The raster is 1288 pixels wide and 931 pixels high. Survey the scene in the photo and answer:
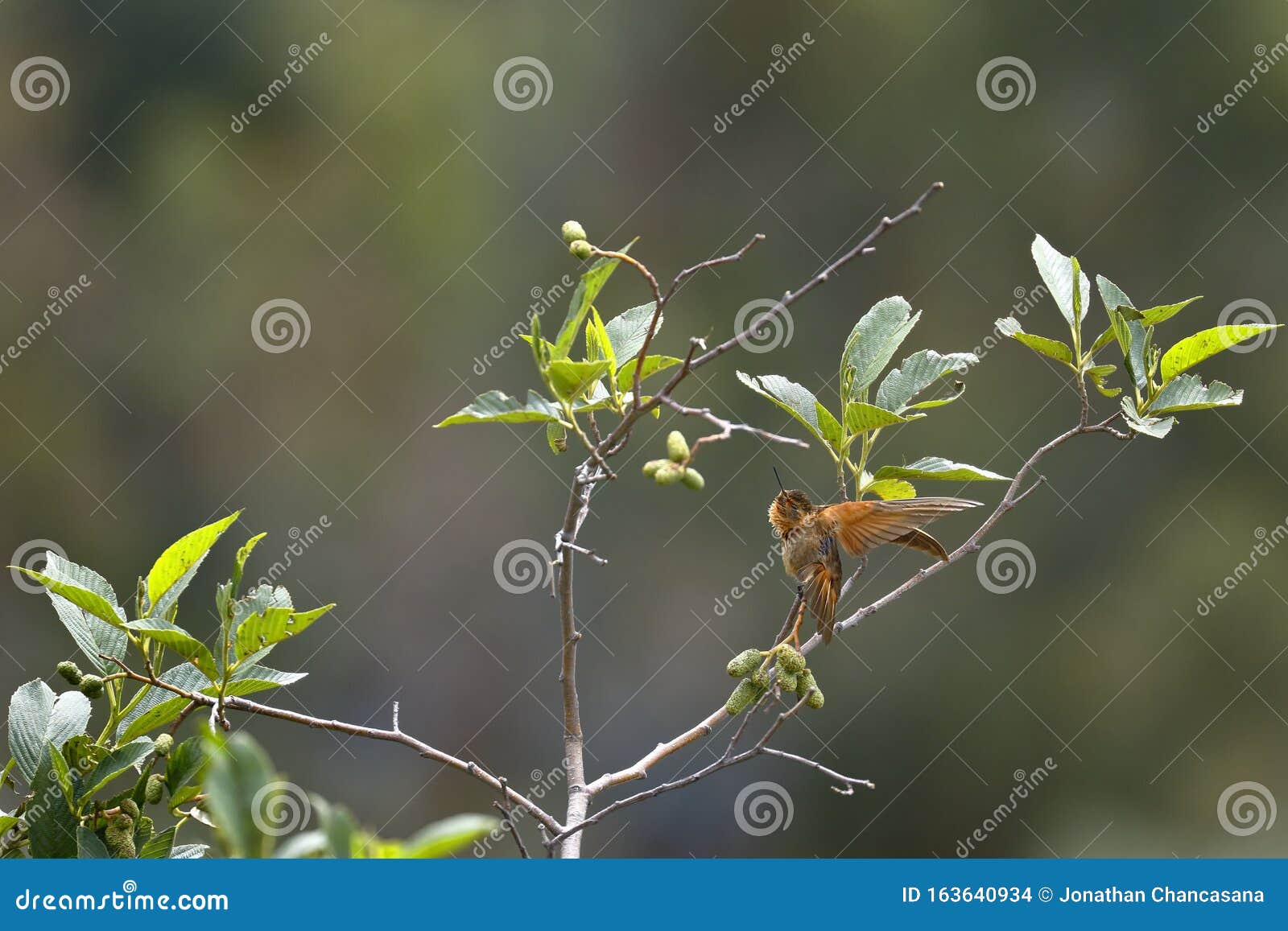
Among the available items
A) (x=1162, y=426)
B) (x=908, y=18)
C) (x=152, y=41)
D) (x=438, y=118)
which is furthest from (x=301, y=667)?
(x=1162, y=426)

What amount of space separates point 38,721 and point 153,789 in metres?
0.09

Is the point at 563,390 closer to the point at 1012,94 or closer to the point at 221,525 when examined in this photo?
the point at 221,525

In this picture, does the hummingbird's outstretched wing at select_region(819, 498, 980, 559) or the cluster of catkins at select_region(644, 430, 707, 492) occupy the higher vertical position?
the hummingbird's outstretched wing at select_region(819, 498, 980, 559)

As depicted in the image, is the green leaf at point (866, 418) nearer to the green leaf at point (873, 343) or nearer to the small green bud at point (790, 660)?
the green leaf at point (873, 343)

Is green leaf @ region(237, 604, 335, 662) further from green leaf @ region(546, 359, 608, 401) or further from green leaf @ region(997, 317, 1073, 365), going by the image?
green leaf @ region(997, 317, 1073, 365)

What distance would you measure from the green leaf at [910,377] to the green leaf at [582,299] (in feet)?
0.66

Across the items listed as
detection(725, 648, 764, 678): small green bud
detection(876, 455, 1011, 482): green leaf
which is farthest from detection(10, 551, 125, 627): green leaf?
detection(876, 455, 1011, 482): green leaf

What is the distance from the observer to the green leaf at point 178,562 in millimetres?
566

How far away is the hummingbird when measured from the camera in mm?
631

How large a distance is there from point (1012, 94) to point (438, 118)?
1.32 m

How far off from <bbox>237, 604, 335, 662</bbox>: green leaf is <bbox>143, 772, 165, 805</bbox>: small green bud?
82 mm

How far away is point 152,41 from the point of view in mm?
2592

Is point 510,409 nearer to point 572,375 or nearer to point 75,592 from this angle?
point 572,375

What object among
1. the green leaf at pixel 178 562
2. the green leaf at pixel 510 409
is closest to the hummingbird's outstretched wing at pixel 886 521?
the green leaf at pixel 510 409
